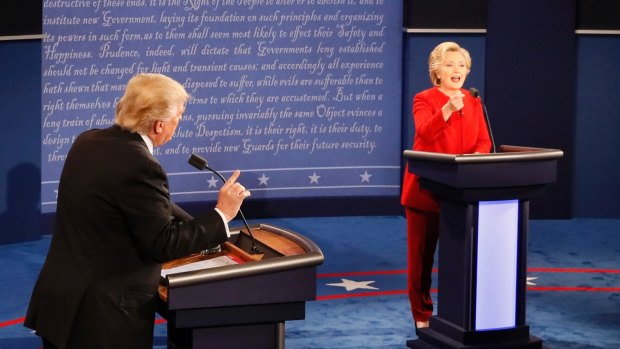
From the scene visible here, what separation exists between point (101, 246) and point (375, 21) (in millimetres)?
6053

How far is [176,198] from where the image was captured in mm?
8945

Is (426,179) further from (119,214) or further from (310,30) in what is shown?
(310,30)

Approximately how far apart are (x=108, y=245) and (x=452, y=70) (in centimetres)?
266

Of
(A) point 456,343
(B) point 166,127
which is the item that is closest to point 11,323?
(A) point 456,343

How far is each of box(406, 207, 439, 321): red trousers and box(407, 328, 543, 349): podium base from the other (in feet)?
0.56

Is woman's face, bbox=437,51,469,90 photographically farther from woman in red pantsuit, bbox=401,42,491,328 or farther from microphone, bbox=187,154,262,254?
microphone, bbox=187,154,262,254

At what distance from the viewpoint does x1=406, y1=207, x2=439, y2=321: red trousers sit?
5793 millimetres

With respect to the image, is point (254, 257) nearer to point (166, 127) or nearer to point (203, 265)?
point (203, 265)

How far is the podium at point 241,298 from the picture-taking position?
3.55 metres

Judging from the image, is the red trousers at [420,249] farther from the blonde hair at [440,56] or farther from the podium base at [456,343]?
the blonde hair at [440,56]

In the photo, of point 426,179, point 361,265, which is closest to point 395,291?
point 361,265

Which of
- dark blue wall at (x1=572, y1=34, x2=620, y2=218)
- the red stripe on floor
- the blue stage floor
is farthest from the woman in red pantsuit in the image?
dark blue wall at (x1=572, y1=34, x2=620, y2=218)

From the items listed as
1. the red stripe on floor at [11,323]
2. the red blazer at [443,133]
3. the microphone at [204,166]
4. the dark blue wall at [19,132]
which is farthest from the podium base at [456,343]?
the dark blue wall at [19,132]

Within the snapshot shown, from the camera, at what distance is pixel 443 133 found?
5.55 metres
